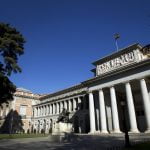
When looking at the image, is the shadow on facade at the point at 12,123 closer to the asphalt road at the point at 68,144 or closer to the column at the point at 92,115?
the column at the point at 92,115

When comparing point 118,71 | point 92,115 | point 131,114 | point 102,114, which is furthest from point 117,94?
point 131,114

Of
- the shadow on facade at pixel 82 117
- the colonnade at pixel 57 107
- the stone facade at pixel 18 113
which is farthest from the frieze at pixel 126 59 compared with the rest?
the stone facade at pixel 18 113

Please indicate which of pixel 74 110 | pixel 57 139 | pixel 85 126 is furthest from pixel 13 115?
pixel 57 139

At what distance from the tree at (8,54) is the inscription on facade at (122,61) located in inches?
622

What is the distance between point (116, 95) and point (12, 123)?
3793 centimetres

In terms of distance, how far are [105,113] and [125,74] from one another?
8918 mm

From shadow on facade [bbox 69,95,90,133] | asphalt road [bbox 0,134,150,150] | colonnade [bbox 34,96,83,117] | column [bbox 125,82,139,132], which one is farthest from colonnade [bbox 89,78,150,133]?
colonnade [bbox 34,96,83,117]

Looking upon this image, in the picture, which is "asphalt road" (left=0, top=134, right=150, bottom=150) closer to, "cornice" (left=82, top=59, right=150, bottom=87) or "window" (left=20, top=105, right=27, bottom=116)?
"cornice" (left=82, top=59, right=150, bottom=87)

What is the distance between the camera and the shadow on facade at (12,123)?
5694 centimetres

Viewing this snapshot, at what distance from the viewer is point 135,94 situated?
3525cm

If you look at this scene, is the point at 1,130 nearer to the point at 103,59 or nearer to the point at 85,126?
the point at 85,126

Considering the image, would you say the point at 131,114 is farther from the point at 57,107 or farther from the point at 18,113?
the point at 18,113

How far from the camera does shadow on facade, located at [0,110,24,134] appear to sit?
56.9 m

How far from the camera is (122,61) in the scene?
31734 mm
